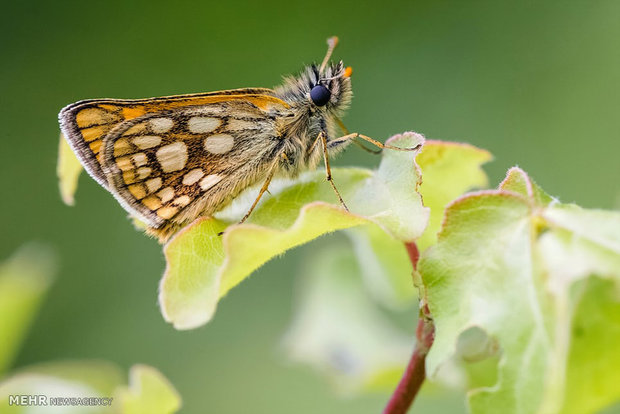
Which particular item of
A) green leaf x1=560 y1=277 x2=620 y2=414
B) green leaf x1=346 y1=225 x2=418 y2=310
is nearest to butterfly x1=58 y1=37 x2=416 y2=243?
green leaf x1=346 y1=225 x2=418 y2=310

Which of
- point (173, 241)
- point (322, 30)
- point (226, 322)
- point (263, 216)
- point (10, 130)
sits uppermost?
point (322, 30)

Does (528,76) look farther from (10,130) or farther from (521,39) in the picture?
(10,130)

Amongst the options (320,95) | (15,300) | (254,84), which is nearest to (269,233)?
(320,95)

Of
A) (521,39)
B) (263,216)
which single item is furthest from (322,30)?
(263,216)

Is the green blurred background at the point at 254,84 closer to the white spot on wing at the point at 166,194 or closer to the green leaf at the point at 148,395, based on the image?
the white spot on wing at the point at 166,194

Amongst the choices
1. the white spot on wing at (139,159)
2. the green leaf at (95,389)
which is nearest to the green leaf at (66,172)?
the white spot on wing at (139,159)
